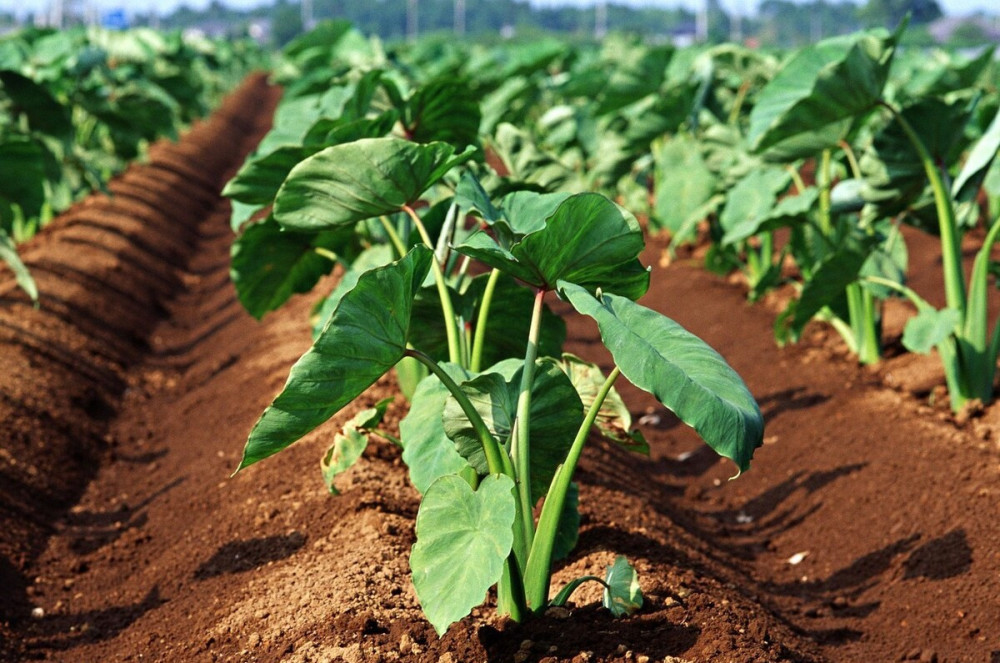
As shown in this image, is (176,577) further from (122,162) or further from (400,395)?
(122,162)

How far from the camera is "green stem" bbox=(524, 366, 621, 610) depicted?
2.21 meters

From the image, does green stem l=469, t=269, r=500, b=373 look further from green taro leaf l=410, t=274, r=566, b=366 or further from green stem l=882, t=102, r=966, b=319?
green stem l=882, t=102, r=966, b=319

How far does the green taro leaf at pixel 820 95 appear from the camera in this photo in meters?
3.56

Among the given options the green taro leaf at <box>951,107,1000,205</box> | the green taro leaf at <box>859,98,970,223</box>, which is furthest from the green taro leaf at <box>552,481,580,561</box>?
the green taro leaf at <box>859,98,970,223</box>

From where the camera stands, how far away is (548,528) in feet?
7.45

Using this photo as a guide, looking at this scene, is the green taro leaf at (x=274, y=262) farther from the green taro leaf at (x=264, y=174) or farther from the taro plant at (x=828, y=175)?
the taro plant at (x=828, y=175)

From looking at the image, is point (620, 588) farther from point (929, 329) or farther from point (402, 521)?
point (929, 329)

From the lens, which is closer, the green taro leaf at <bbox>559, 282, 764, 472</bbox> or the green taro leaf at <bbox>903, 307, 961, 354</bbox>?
the green taro leaf at <bbox>559, 282, 764, 472</bbox>

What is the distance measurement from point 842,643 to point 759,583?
0.44 m

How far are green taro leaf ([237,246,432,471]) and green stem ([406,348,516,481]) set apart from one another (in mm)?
71

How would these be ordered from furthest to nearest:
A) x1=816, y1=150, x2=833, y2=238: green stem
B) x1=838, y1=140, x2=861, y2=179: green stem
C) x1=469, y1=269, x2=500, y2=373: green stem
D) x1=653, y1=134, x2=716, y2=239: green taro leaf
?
x1=653, y1=134, x2=716, y2=239: green taro leaf
x1=816, y1=150, x2=833, y2=238: green stem
x1=838, y1=140, x2=861, y2=179: green stem
x1=469, y1=269, x2=500, y2=373: green stem

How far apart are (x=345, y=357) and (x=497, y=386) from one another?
402 mm

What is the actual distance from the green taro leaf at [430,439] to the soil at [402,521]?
29 centimetres

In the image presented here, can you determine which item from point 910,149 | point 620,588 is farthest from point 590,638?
point 910,149
